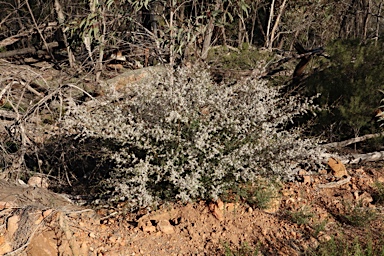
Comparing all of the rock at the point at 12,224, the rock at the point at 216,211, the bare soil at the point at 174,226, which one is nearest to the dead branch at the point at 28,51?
the bare soil at the point at 174,226

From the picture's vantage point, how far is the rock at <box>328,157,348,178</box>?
4.37 metres

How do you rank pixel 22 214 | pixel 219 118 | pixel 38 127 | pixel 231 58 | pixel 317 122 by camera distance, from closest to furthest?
1. pixel 22 214
2. pixel 219 118
3. pixel 38 127
4. pixel 317 122
5. pixel 231 58

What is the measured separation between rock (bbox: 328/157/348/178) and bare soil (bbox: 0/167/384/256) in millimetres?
530

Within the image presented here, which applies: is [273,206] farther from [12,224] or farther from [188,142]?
[12,224]

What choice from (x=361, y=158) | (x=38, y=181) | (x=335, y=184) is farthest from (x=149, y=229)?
(x=361, y=158)

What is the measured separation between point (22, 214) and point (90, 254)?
0.62 meters

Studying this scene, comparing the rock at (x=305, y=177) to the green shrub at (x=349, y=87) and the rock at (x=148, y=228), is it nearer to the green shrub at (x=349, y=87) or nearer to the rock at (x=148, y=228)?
the green shrub at (x=349, y=87)

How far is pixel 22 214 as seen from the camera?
117 inches

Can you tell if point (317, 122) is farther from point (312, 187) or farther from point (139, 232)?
point (139, 232)

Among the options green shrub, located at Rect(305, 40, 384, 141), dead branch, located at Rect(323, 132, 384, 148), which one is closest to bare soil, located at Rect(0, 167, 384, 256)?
dead branch, located at Rect(323, 132, 384, 148)

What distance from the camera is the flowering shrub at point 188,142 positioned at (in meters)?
3.27

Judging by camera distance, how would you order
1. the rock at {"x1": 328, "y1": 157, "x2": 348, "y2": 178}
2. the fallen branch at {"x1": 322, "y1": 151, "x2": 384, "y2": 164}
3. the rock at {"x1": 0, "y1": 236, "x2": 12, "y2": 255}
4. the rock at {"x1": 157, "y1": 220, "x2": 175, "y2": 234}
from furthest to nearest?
the fallen branch at {"x1": 322, "y1": 151, "x2": 384, "y2": 164}
the rock at {"x1": 328, "y1": 157, "x2": 348, "y2": 178}
the rock at {"x1": 157, "y1": 220, "x2": 175, "y2": 234}
the rock at {"x1": 0, "y1": 236, "x2": 12, "y2": 255}

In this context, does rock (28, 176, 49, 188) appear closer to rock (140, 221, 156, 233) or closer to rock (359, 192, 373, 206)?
rock (140, 221, 156, 233)

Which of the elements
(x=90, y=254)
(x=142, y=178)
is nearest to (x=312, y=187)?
(x=142, y=178)
